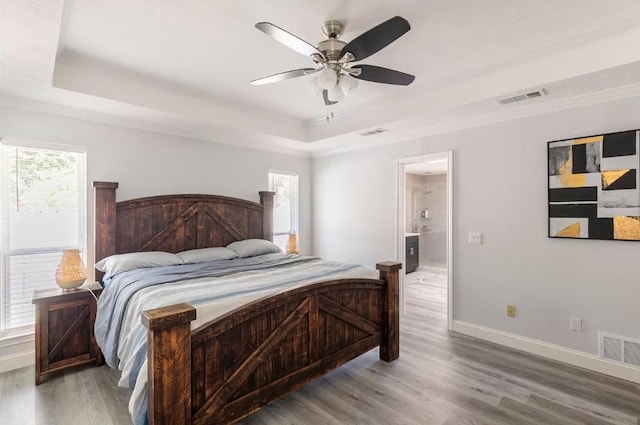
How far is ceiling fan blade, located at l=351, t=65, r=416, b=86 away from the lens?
2152 mm

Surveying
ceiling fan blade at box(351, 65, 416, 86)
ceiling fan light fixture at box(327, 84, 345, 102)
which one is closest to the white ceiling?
ceiling fan blade at box(351, 65, 416, 86)

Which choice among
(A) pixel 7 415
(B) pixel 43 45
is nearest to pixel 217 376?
(A) pixel 7 415

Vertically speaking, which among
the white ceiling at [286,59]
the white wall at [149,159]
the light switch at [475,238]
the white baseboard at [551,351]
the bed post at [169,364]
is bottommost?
the white baseboard at [551,351]

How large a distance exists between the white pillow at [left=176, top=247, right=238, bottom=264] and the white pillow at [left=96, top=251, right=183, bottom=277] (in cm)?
15

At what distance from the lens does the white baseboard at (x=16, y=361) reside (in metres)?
2.82

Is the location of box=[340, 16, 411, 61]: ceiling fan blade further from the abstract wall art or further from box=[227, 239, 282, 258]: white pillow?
box=[227, 239, 282, 258]: white pillow

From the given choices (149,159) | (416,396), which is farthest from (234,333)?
(149,159)

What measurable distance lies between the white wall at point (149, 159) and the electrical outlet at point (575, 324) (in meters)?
3.96

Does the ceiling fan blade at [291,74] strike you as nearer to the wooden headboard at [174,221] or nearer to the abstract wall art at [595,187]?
the wooden headboard at [174,221]

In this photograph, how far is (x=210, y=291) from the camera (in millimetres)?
2148

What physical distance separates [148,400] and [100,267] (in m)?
2.06

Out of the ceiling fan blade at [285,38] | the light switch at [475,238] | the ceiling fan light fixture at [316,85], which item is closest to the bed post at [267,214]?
the ceiling fan light fixture at [316,85]

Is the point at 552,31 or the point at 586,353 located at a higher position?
the point at 552,31

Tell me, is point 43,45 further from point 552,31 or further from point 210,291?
point 552,31
